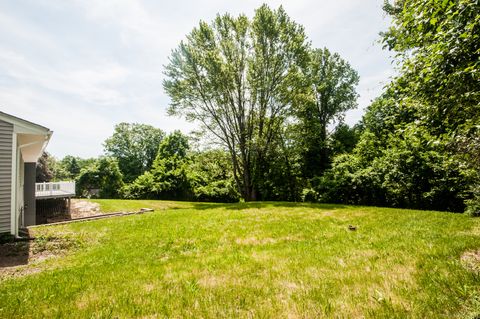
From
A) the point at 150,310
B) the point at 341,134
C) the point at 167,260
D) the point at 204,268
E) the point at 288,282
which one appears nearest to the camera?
the point at 150,310

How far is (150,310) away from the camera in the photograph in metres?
3.73

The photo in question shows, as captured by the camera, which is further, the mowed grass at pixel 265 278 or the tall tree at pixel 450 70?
the tall tree at pixel 450 70

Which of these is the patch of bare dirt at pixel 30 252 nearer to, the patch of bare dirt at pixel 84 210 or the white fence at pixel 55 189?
the patch of bare dirt at pixel 84 210

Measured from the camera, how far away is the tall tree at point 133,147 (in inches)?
2640

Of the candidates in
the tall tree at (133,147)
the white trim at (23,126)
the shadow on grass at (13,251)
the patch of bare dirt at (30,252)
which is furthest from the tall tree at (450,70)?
the tall tree at (133,147)

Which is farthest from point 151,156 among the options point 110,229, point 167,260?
point 167,260

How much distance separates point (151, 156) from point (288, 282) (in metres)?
71.6

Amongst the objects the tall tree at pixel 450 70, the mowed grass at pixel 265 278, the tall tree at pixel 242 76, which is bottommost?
the mowed grass at pixel 265 278

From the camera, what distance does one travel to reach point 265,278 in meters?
4.82

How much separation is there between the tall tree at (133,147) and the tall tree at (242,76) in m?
48.9

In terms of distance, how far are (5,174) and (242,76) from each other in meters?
21.0

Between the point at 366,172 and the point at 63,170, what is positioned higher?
the point at 63,170

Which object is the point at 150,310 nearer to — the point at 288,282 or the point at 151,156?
the point at 288,282

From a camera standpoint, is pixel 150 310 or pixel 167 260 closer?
pixel 150 310
